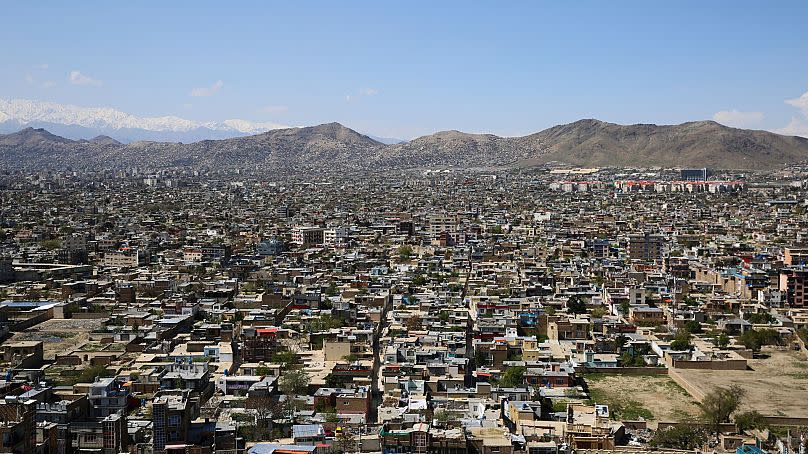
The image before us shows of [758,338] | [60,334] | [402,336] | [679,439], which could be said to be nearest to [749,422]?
[679,439]

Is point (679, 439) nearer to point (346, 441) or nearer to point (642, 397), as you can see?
point (642, 397)

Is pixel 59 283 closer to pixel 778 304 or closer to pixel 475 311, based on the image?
pixel 475 311

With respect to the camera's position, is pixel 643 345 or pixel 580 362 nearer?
pixel 580 362

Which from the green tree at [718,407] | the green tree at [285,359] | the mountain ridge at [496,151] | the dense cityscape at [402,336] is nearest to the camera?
the dense cityscape at [402,336]

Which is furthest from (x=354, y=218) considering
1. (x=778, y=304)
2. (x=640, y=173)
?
(x=640, y=173)

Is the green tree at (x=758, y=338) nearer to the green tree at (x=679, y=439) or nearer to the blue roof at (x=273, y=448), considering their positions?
the green tree at (x=679, y=439)

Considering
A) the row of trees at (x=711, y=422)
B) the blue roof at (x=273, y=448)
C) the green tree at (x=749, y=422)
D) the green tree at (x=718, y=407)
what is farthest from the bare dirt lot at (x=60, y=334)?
the green tree at (x=749, y=422)

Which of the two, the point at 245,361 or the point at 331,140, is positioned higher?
the point at 331,140
